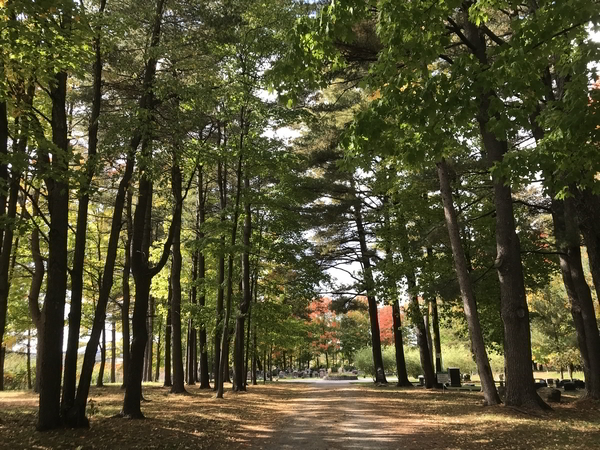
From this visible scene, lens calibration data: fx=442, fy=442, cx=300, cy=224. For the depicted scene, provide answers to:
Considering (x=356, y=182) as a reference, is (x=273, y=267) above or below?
below

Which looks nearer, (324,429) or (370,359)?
(324,429)

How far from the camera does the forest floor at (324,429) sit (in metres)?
7.16

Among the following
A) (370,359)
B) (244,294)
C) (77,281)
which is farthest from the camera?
(370,359)

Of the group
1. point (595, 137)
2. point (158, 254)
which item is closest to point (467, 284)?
point (595, 137)

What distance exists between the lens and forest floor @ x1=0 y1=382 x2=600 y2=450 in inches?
282

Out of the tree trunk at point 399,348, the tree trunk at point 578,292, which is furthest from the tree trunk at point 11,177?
the tree trunk at point 399,348

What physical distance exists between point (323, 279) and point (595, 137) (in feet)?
51.2

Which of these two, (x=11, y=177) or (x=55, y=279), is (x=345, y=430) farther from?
(x=11, y=177)

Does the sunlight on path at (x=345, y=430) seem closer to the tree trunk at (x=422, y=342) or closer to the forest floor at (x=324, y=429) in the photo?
the forest floor at (x=324, y=429)

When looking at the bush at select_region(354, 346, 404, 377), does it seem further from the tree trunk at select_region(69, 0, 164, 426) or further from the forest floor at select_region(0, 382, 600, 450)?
the tree trunk at select_region(69, 0, 164, 426)

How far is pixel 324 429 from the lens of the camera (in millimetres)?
9055

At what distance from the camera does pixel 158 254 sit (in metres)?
20.4

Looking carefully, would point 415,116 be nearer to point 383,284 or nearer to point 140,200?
point 140,200

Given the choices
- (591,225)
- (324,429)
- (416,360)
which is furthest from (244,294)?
Answer: (416,360)
